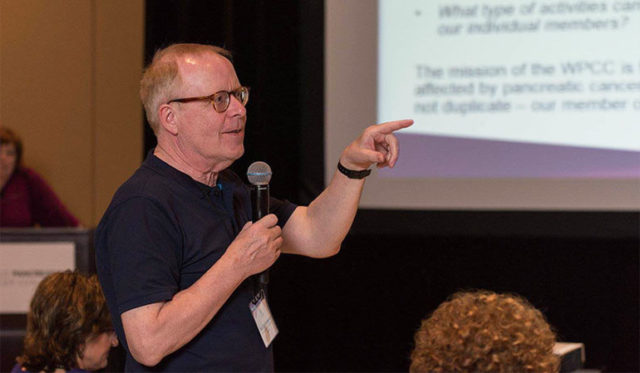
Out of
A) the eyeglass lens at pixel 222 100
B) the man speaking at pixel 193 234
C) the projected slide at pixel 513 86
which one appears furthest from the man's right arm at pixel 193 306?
the projected slide at pixel 513 86

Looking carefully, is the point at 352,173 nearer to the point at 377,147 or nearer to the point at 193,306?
the point at 377,147

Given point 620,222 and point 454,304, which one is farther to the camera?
point 620,222

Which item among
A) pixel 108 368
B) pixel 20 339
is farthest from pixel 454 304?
pixel 20 339

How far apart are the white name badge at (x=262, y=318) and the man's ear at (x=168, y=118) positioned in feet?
1.37

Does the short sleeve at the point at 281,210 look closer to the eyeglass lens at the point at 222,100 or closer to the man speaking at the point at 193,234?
the man speaking at the point at 193,234

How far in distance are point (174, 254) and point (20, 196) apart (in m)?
3.42

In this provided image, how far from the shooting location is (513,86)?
3.87 m

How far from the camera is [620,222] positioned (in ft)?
12.8

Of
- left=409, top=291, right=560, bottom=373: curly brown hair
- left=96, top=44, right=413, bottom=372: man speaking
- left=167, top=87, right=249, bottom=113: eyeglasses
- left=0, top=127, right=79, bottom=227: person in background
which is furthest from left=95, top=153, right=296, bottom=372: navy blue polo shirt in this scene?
left=0, top=127, right=79, bottom=227: person in background

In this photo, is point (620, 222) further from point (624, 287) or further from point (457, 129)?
point (457, 129)

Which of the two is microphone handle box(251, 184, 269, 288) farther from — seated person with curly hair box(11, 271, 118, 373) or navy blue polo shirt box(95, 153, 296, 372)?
seated person with curly hair box(11, 271, 118, 373)

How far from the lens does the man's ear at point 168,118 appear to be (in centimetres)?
182

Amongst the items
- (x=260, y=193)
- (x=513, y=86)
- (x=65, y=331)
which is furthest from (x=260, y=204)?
(x=513, y=86)

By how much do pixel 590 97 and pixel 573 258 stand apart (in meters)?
0.83
